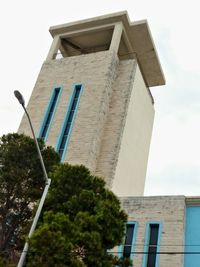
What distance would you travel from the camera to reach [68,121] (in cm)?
2850

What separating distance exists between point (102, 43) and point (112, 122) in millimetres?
10356

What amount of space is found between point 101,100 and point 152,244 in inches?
456

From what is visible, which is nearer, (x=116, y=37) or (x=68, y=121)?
(x=68, y=121)

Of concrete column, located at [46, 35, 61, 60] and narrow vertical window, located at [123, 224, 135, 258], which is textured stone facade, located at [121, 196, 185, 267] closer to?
narrow vertical window, located at [123, 224, 135, 258]

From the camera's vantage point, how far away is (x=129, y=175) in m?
28.7

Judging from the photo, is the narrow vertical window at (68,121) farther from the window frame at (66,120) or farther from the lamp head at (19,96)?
the lamp head at (19,96)

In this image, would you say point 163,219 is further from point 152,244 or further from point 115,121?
point 115,121

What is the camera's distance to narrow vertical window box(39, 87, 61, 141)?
28453 mm

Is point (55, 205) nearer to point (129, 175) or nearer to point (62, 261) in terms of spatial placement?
point (62, 261)

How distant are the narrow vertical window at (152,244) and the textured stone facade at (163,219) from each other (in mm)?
196

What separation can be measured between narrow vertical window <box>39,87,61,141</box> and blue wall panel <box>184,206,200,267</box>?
1162 centimetres

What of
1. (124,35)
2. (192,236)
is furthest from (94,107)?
(192,236)

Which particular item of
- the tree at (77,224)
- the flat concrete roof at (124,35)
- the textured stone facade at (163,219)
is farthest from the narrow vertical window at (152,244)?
the flat concrete roof at (124,35)

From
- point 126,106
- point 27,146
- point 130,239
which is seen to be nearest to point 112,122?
point 126,106
